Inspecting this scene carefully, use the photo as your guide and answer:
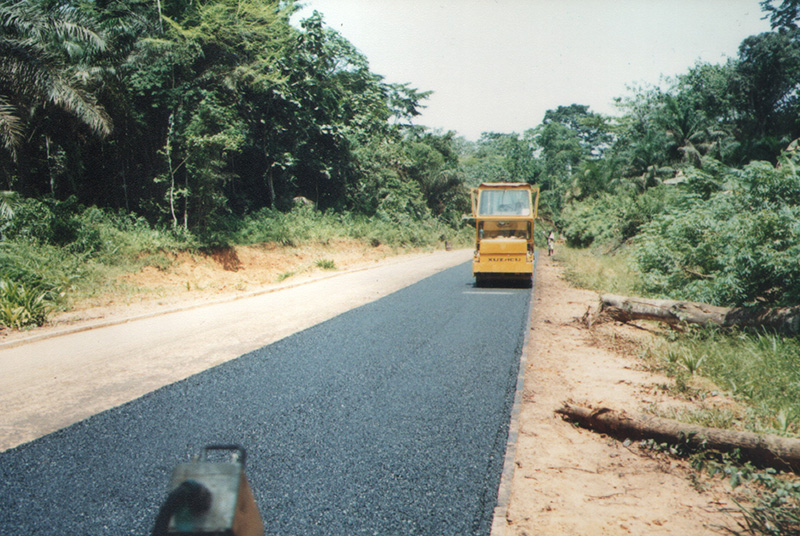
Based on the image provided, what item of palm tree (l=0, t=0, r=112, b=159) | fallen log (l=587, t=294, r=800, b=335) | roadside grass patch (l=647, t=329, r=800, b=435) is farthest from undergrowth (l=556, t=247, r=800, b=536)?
palm tree (l=0, t=0, r=112, b=159)

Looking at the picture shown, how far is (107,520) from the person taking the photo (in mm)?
3188

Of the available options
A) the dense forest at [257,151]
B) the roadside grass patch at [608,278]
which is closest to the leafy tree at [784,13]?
the dense forest at [257,151]

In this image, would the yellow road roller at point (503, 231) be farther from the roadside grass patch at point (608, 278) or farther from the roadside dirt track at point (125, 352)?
the roadside dirt track at point (125, 352)

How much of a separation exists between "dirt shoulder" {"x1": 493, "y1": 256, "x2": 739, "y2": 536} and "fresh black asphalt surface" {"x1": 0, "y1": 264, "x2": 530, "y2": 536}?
0.25 meters

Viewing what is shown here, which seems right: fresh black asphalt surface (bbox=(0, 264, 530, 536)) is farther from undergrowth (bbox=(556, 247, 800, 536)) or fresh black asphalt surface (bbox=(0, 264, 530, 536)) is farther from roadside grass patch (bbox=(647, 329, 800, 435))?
roadside grass patch (bbox=(647, 329, 800, 435))

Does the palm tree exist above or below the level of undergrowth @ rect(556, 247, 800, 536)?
above

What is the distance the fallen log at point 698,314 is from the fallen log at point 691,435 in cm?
348

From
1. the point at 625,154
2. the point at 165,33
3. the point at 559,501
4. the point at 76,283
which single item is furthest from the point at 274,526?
the point at 625,154

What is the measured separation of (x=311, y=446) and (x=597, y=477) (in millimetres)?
2171

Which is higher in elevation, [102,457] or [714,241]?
[714,241]

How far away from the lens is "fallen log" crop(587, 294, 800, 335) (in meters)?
6.66

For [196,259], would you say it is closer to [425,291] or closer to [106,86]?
[106,86]

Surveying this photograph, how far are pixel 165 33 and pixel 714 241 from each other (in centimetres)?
1779

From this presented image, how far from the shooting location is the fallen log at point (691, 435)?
12.1 ft
